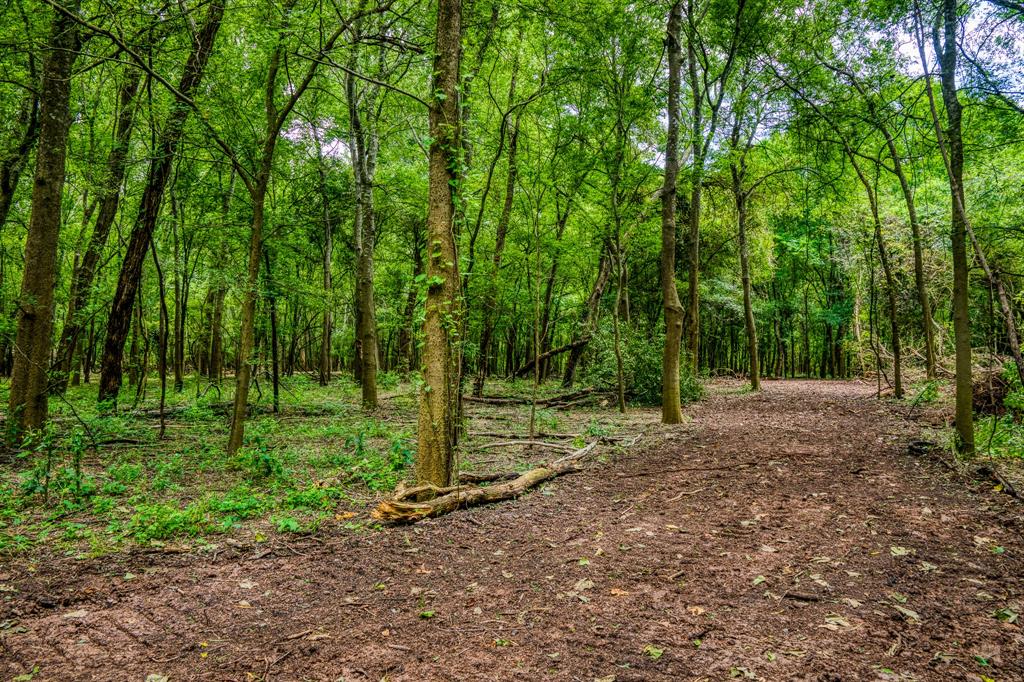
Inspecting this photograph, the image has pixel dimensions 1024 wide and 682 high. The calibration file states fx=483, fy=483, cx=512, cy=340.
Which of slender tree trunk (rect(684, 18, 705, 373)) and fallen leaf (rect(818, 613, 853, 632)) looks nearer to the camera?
fallen leaf (rect(818, 613, 853, 632))

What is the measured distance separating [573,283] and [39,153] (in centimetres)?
2283

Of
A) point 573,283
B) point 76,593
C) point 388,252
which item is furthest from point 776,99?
point 388,252

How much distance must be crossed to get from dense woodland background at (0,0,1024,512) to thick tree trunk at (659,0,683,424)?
57mm

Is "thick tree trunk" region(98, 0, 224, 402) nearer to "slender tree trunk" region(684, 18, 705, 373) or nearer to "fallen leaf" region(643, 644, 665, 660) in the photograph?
"fallen leaf" region(643, 644, 665, 660)

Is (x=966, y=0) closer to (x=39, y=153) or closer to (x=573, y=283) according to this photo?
(x=39, y=153)

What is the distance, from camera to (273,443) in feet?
28.2

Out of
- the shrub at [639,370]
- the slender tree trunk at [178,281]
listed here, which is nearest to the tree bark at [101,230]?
the slender tree trunk at [178,281]

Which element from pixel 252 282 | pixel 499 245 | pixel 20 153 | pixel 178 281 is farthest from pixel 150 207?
pixel 499 245

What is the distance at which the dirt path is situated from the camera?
8.66 feet

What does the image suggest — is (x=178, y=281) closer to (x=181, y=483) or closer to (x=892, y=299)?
(x=181, y=483)

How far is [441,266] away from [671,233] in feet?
21.8

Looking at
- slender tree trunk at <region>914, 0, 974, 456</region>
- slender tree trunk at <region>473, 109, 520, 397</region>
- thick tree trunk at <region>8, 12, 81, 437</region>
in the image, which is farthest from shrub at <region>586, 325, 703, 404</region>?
thick tree trunk at <region>8, 12, 81, 437</region>

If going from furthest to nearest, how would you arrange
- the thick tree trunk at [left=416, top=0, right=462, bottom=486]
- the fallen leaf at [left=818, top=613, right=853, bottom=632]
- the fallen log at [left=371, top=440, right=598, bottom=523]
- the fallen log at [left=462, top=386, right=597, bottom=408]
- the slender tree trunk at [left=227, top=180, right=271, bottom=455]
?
the fallen log at [left=462, top=386, right=597, bottom=408]
the slender tree trunk at [left=227, top=180, right=271, bottom=455]
the thick tree trunk at [left=416, top=0, right=462, bottom=486]
the fallen log at [left=371, top=440, right=598, bottom=523]
the fallen leaf at [left=818, top=613, right=853, bottom=632]

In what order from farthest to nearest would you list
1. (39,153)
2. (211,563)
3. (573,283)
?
1. (573,283)
2. (39,153)
3. (211,563)
